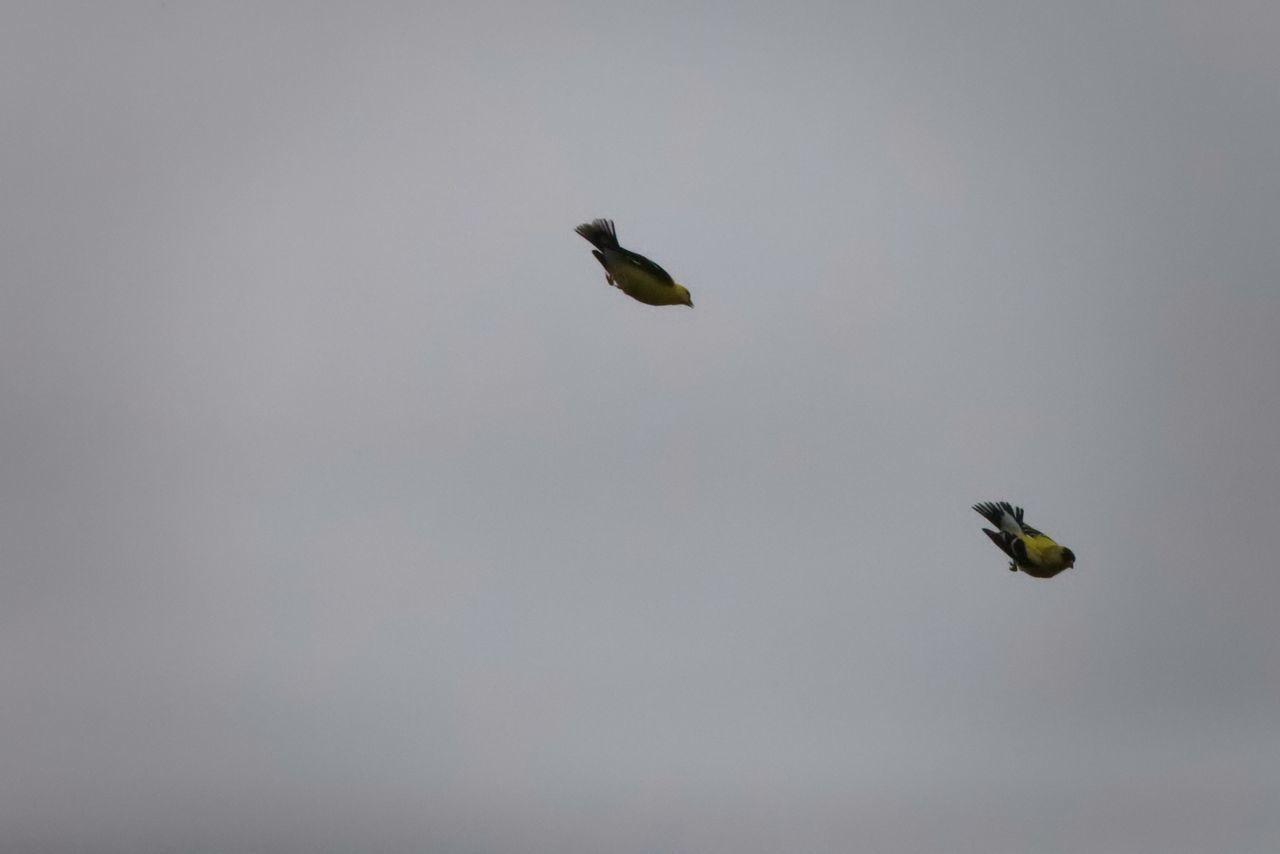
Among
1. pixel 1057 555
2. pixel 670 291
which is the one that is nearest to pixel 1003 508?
pixel 1057 555

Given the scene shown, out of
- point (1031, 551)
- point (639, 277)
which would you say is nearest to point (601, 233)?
point (639, 277)

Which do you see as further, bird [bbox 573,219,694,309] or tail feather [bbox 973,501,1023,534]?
tail feather [bbox 973,501,1023,534]

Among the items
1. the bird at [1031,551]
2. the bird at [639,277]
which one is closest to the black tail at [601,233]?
the bird at [639,277]

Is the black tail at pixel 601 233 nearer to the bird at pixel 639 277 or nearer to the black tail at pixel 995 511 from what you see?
the bird at pixel 639 277

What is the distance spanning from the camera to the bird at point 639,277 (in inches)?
208

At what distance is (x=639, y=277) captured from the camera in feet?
17.5

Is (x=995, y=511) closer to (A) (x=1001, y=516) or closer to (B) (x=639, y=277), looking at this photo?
(A) (x=1001, y=516)

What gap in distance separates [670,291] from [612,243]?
321 millimetres

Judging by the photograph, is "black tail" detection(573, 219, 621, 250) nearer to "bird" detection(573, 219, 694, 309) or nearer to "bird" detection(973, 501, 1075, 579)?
"bird" detection(573, 219, 694, 309)

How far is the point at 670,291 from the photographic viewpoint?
17.4ft

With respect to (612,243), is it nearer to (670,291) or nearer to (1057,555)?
(670,291)

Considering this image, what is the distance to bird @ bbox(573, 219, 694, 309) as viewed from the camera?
529 centimetres

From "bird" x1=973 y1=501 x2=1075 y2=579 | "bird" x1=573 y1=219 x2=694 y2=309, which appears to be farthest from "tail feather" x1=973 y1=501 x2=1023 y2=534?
"bird" x1=573 y1=219 x2=694 y2=309

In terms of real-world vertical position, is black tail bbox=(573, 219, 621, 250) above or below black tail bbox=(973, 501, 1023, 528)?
above
